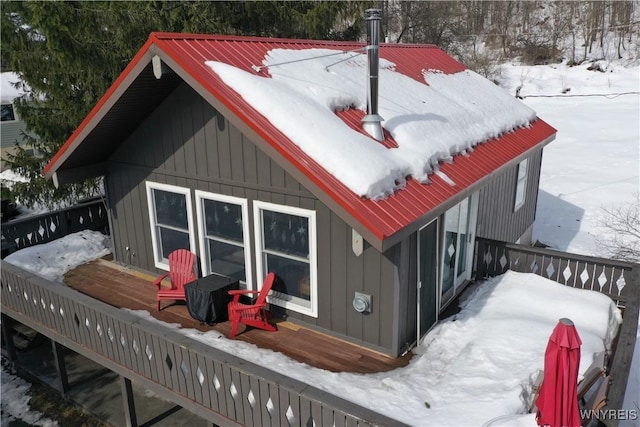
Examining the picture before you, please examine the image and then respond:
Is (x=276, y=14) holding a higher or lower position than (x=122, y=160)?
higher

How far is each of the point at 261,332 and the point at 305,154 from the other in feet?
9.26

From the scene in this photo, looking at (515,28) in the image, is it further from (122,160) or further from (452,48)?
(122,160)

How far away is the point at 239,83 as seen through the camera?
6.68 meters

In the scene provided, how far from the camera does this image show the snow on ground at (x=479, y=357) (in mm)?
5309

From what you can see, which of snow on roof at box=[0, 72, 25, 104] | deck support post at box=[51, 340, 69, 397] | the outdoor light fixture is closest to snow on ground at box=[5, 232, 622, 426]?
the outdoor light fixture

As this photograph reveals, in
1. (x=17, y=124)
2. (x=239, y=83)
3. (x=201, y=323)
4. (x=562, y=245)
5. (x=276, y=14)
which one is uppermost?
(x=276, y=14)

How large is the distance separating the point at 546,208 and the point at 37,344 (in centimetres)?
1679

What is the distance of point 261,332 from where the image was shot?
7191 mm

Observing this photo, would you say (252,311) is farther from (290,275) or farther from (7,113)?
(7,113)

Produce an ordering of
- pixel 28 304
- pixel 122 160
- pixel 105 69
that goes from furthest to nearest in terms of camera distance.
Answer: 1. pixel 105 69
2. pixel 122 160
3. pixel 28 304

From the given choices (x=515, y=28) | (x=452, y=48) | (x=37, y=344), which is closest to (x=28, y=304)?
(x=37, y=344)

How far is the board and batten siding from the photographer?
6516mm

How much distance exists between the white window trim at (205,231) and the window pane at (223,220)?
0.08 meters

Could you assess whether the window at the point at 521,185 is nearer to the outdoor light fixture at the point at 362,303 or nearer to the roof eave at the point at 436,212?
the roof eave at the point at 436,212
